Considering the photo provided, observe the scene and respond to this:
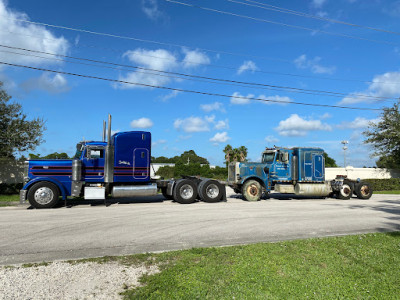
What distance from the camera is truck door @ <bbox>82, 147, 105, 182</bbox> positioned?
1391 centimetres

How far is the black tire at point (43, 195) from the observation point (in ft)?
41.6

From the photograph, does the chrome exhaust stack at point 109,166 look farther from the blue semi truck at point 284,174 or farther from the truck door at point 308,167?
the truck door at point 308,167

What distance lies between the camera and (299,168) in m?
17.1

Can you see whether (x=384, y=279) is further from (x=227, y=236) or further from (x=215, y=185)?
(x=215, y=185)

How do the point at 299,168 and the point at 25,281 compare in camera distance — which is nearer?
the point at 25,281

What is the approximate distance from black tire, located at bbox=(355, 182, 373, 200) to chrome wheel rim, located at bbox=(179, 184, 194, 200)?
417 inches

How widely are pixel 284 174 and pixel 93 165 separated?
10.4m

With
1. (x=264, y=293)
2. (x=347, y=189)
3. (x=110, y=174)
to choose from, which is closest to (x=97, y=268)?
(x=264, y=293)

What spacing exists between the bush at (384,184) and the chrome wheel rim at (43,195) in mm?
27387

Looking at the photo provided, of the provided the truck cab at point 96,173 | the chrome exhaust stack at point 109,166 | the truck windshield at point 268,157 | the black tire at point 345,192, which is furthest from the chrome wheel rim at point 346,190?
the chrome exhaust stack at point 109,166

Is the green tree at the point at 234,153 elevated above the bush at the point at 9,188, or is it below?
above

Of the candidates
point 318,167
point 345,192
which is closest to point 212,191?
point 318,167

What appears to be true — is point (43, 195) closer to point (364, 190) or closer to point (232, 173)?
point (232, 173)

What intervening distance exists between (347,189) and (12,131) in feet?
70.2
